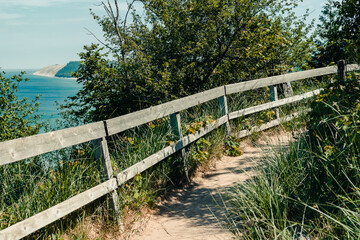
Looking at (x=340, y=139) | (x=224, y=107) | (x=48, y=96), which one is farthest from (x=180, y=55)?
(x=48, y=96)

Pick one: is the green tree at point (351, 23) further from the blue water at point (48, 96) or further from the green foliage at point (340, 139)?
the blue water at point (48, 96)

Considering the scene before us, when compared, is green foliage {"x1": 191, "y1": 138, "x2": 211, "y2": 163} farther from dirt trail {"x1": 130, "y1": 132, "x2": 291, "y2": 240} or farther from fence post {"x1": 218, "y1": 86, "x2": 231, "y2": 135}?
fence post {"x1": 218, "y1": 86, "x2": 231, "y2": 135}

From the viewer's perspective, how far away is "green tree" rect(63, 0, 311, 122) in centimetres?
913

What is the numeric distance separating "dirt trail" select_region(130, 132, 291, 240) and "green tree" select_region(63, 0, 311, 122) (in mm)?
3378

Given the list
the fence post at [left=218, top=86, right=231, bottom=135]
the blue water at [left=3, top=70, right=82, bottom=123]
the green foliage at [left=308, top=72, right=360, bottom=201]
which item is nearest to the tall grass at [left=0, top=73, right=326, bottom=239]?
the fence post at [left=218, top=86, right=231, bottom=135]

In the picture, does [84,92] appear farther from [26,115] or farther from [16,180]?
[16,180]

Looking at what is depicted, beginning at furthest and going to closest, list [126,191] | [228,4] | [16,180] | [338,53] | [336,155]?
[338,53] → [228,4] → [126,191] → [16,180] → [336,155]

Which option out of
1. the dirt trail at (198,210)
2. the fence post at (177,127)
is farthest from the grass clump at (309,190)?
the fence post at (177,127)

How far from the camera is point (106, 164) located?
4.41 metres

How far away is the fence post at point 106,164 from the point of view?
4.43 metres

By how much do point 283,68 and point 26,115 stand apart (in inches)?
304

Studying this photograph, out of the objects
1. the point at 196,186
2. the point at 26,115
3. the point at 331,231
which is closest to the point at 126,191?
the point at 196,186

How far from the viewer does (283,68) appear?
10578mm

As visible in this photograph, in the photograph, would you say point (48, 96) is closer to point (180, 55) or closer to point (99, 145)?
point (180, 55)
